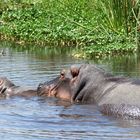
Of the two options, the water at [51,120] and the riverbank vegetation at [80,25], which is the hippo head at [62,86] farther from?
the riverbank vegetation at [80,25]

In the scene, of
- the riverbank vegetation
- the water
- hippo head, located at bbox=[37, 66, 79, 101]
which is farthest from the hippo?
the riverbank vegetation

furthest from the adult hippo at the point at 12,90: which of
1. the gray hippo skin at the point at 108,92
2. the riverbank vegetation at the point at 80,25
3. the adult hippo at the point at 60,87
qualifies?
the riverbank vegetation at the point at 80,25

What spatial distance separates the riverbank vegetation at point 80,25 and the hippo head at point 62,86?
198 inches

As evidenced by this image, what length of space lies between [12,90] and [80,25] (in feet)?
21.8

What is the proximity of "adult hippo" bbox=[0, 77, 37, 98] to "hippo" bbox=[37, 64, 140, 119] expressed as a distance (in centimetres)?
14

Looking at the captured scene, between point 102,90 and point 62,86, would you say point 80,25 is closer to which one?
point 62,86

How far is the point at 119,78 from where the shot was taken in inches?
336

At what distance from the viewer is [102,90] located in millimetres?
8398

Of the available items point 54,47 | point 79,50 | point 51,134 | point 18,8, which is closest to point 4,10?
point 18,8

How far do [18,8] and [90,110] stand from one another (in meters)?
13.9

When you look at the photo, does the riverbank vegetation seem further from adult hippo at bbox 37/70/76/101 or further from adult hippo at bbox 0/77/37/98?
adult hippo at bbox 37/70/76/101

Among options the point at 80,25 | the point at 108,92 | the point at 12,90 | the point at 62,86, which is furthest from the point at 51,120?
the point at 80,25

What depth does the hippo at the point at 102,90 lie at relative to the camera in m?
7.76

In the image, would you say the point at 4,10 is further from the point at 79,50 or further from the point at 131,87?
the point at 131,87
